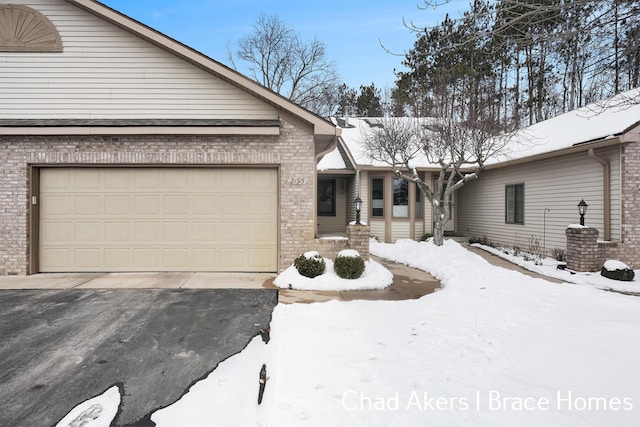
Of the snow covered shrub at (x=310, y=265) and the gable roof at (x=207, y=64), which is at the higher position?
the gable roof at (x=207, y=64)

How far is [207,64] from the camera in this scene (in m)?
7.79

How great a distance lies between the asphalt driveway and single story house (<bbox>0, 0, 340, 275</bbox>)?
1673 mm

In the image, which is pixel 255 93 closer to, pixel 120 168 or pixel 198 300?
pixel 120 168

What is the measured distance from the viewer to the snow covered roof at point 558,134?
366 inches

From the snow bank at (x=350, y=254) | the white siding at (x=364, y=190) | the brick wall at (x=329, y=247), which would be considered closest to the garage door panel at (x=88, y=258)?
the brick wall at (x=329, y=247)

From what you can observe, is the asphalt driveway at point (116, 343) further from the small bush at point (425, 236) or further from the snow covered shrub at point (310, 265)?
the small bush at point (425, 236)

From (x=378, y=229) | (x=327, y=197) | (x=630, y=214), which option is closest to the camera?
(x=630, y=214)

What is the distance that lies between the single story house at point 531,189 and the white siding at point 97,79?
7385 mm

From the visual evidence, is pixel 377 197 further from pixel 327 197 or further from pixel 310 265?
pixel 310 265

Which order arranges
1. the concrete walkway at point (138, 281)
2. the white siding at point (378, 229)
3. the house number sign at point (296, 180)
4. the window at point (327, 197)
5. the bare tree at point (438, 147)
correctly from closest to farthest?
the concrete walkway at point (138, 281) < the house number sign at point (296, 180) < the bare tree at point (438, 147) < the white siding at point (378, 229) < the window at point (327, 197)

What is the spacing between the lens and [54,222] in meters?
8.05

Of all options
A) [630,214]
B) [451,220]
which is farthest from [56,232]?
[451,220]

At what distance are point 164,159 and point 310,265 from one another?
4102mm

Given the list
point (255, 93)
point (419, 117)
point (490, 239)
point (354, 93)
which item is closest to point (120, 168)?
point (255, 93)
